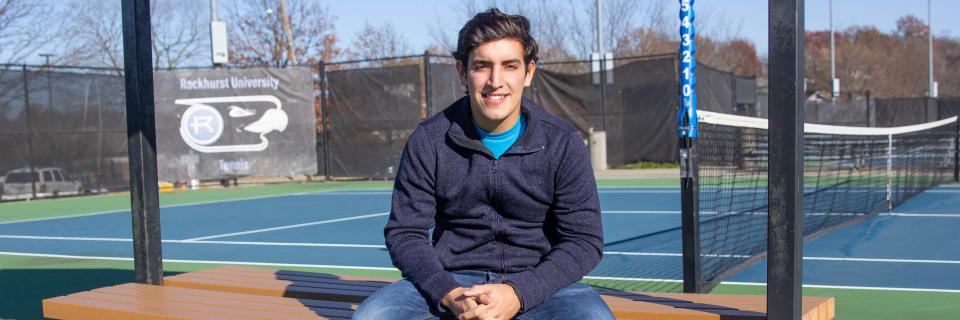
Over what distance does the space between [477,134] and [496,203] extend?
0.89 ft

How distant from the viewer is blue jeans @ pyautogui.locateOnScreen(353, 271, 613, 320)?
3.28 meters

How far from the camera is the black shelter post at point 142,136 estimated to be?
4.70m

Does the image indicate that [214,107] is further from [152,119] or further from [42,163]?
[152,119]

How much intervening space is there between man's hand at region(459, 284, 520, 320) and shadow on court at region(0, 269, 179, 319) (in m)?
4.10

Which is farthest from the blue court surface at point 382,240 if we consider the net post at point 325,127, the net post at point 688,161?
the net post at point 325,127

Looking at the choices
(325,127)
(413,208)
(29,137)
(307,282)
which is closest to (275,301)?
(307,282)

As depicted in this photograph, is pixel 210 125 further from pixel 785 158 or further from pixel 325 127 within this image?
pixel 785 158

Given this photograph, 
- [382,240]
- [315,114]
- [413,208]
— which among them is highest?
[315,114]

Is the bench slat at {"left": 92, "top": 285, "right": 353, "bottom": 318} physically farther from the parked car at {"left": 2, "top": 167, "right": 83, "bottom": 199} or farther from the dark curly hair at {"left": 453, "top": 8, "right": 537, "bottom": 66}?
the parked car at {"left": 2, "top": 167, "right": 83, "bottom": 199}

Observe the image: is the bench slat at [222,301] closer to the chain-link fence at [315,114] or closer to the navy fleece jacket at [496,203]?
the navy fleece jacket at [496,203]

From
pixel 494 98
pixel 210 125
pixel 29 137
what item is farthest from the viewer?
pixel 210 125

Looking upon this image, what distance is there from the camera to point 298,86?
810 inches

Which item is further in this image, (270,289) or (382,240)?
(382,240)

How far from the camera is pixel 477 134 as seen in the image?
3.56 m
